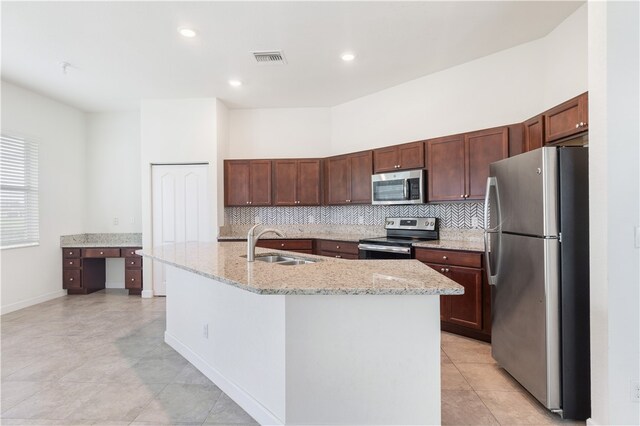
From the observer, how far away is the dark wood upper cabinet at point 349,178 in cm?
448

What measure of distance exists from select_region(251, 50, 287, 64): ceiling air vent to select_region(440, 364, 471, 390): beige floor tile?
340 centimetres

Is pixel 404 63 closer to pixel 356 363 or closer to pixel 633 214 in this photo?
pixel 633 214

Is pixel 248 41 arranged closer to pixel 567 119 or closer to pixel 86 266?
pixel 567 119

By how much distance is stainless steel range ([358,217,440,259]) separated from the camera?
12.1 ft

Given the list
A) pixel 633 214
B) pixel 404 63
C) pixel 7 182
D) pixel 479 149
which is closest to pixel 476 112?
pixel 479 149

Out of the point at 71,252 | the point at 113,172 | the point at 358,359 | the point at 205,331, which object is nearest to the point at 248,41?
the point at 205,331

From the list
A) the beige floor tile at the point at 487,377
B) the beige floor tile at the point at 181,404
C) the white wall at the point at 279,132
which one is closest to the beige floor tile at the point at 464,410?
the beige floor tile at the point at 487,377

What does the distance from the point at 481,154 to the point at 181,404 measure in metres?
3.41

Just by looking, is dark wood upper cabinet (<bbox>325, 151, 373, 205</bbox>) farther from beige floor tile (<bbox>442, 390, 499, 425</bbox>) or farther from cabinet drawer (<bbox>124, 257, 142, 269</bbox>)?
cabinet drawer (<bbox>124, 257, 142, 269</bbox>)

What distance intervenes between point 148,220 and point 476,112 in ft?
15.4

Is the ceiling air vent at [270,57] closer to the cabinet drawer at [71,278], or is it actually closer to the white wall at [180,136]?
the white wall at [180,136]

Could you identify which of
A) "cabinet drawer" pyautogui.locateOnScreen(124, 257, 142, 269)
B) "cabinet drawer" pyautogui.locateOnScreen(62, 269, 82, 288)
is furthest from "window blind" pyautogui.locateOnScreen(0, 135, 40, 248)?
"cabinet drawer" pyautogui.locateOnScreen(124, 257, 142, 269)

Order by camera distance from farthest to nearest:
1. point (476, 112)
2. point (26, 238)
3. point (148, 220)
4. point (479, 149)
Answer: point (148, 220) → point (26, 238) → point (476, 112) → point (479, 149)

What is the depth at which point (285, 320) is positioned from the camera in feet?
5.66
